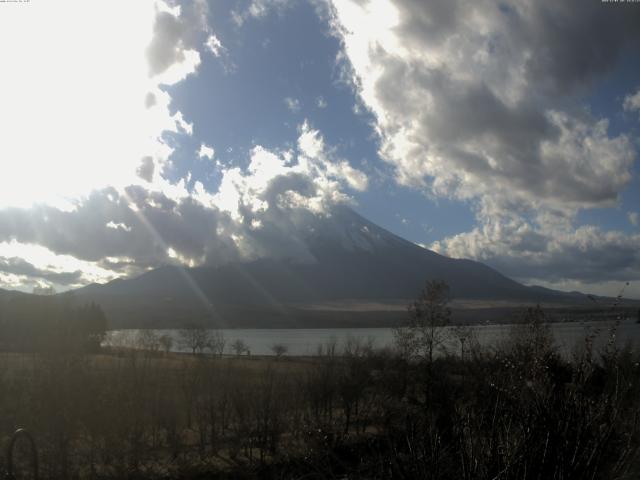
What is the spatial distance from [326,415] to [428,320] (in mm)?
10400

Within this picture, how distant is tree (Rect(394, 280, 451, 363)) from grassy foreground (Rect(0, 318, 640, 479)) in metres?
1.39

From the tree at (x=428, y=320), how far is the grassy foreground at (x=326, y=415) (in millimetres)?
1386

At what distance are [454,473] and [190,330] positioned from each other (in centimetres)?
10980

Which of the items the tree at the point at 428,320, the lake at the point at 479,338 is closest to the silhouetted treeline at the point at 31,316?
the lake at the point at 479,338

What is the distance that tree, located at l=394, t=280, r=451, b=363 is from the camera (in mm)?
39250

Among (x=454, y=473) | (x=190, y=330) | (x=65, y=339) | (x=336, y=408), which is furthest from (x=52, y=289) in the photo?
(x=454, y=473)

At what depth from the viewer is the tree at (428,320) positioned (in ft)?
129

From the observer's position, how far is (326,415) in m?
35.0

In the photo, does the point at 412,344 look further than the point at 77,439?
Yes

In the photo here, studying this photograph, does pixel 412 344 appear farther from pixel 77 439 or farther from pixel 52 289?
pixel 52 289

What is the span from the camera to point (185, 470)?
1011 inches

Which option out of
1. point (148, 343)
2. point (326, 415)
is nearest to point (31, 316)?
point (148, 343)

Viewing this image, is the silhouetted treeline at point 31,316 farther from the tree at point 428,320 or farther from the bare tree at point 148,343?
the tree at point 428,320

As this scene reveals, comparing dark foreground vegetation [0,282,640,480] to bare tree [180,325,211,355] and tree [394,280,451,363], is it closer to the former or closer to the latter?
tree [394,280,451,363]
